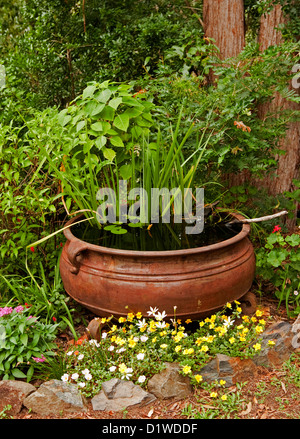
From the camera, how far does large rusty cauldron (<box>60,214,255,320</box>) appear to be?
233 centimetres

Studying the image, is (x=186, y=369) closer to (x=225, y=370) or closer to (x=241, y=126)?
(x=225, y=370)

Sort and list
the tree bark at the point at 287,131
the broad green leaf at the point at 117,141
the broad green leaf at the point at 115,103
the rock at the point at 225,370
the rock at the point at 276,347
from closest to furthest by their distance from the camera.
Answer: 1. the rock at the point at 225,370
2. the rock at the point at 276,347
3. the broad green leaf at the point at 115,103
4. the broad green leaf at the point at 117,141
5. the tree bark at the point at 287,131

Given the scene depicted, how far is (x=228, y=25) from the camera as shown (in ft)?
11.4

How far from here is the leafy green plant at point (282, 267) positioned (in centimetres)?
273

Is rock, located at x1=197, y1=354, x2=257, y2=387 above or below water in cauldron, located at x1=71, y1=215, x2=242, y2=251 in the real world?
below

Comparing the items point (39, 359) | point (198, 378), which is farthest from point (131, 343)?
point (39, 359)

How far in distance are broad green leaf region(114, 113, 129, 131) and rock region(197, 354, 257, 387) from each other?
1351 millimetres

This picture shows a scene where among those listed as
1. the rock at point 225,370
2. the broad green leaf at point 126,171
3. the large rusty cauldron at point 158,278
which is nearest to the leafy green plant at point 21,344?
the large rusty cauldron at point 158,278

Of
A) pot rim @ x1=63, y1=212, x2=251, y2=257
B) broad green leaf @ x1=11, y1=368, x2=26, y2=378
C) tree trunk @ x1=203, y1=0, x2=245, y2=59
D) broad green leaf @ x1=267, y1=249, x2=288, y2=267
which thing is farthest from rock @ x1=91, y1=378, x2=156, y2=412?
tree trunk @ x1=203, y1=0, x2=245, y2=59

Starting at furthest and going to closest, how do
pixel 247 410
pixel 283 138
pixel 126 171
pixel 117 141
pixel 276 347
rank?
pixel 283 138 → pixel 126 171 → pixel 117 141 → pixel 276 347 → pixel 247 410

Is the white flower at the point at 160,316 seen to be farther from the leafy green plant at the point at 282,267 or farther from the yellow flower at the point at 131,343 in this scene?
the leafy green plant at the point at 282,267

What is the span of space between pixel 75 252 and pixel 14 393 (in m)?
0.75

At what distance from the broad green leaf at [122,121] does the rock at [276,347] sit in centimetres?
140

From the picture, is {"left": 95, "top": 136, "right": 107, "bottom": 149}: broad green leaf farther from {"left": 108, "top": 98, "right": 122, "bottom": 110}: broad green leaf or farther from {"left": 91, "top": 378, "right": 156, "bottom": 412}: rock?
{"left": 91, "top": 378, "right": 156, "bottom": 412}: rock
